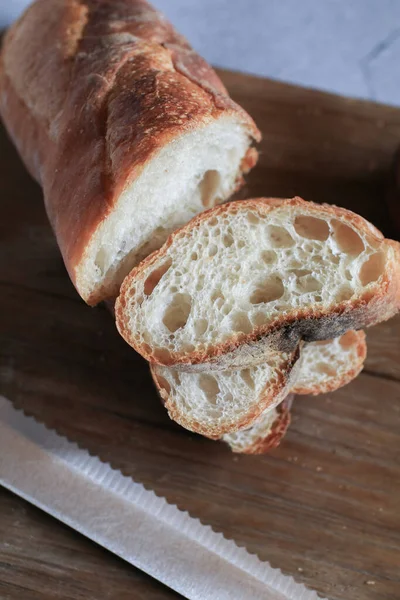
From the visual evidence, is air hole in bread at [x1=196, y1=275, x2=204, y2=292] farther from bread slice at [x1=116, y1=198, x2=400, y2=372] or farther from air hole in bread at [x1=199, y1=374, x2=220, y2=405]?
air hole in bread at [x1=199, y1=374, x2=220, y2=405]

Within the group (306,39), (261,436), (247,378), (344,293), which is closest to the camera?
(344,293)

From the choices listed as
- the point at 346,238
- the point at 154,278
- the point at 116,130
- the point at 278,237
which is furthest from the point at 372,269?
the point at 116,130

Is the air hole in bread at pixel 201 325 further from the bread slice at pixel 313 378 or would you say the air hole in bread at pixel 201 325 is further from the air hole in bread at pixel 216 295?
the bread slice at pixel 313 378

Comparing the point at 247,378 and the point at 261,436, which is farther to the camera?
the point at 261,436

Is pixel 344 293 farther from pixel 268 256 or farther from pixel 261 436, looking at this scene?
pixel 261 436

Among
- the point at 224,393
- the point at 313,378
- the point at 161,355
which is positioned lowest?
the point at 313,378

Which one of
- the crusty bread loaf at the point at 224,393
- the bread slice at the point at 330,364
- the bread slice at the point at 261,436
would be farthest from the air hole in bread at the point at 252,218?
the bread slice at the point at 261,436

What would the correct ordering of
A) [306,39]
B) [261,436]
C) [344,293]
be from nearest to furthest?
1. [344,293]
2. [261,436]
3. [306,39]
